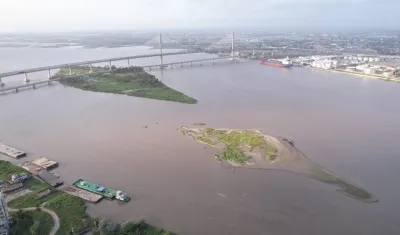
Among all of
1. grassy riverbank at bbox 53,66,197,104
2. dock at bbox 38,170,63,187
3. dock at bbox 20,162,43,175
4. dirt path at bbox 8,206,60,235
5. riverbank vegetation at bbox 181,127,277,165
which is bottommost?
dirt path at bbox 8,206,60,235

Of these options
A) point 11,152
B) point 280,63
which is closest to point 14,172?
point 11,152

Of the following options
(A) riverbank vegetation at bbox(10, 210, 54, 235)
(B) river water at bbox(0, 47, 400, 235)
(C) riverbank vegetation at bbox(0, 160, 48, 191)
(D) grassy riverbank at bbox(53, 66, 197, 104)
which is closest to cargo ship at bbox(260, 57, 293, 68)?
(B) river water at bbox(0, 47, 400, 235)

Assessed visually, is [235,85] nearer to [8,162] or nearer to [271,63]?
[271,63]

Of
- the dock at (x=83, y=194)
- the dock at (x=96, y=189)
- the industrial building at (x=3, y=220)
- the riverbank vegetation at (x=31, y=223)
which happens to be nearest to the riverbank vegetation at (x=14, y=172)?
the dock at (x=83, y=194)

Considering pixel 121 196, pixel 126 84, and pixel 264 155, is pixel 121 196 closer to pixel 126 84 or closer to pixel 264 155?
pixel 264 155

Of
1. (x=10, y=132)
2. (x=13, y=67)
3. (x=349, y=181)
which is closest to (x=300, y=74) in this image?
(x=349, y=181)

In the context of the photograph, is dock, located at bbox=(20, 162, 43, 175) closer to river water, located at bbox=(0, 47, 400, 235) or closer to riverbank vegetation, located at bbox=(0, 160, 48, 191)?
riverbank vegetation, located at bbox=(0, 160, 48, 191)

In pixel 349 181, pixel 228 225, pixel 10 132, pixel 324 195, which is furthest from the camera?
pixel 10 132
